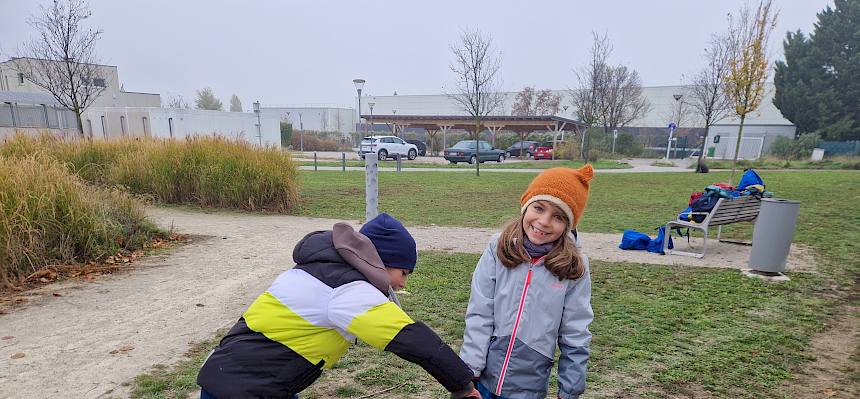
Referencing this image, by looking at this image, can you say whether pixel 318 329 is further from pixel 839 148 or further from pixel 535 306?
→ pixel 839 148

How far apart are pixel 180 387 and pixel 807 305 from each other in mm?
5345

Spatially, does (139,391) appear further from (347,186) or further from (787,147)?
(787,147)

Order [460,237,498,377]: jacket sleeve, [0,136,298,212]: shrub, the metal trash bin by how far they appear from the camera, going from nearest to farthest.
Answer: [460,237,498,377]: jacket sleeve → the metal trash bin → [0,136,298,212]: shrub

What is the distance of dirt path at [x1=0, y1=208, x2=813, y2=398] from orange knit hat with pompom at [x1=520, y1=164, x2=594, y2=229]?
8.98 feet

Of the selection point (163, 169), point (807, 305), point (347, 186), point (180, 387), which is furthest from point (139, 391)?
point (347, 186)

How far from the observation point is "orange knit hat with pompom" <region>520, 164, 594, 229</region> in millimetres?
2100

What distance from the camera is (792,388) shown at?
3.01 metres

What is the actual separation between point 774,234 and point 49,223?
8.19m

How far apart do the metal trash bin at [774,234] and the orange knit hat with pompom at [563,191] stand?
4521 millimetres

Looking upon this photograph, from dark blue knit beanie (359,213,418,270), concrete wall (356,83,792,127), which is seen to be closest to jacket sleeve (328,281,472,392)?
dark blue knit beanie (359,213,418,270)

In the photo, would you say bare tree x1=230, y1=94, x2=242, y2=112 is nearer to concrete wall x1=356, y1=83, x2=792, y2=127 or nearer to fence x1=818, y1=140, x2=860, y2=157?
concrete wall x1=356, y1=83, x2=792, y2=127

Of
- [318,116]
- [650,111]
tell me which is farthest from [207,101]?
[650,111]

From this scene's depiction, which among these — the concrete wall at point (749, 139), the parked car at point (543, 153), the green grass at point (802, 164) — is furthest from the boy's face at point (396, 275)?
the concrete wall at point (749, 139)

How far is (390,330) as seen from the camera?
145 centimetres
